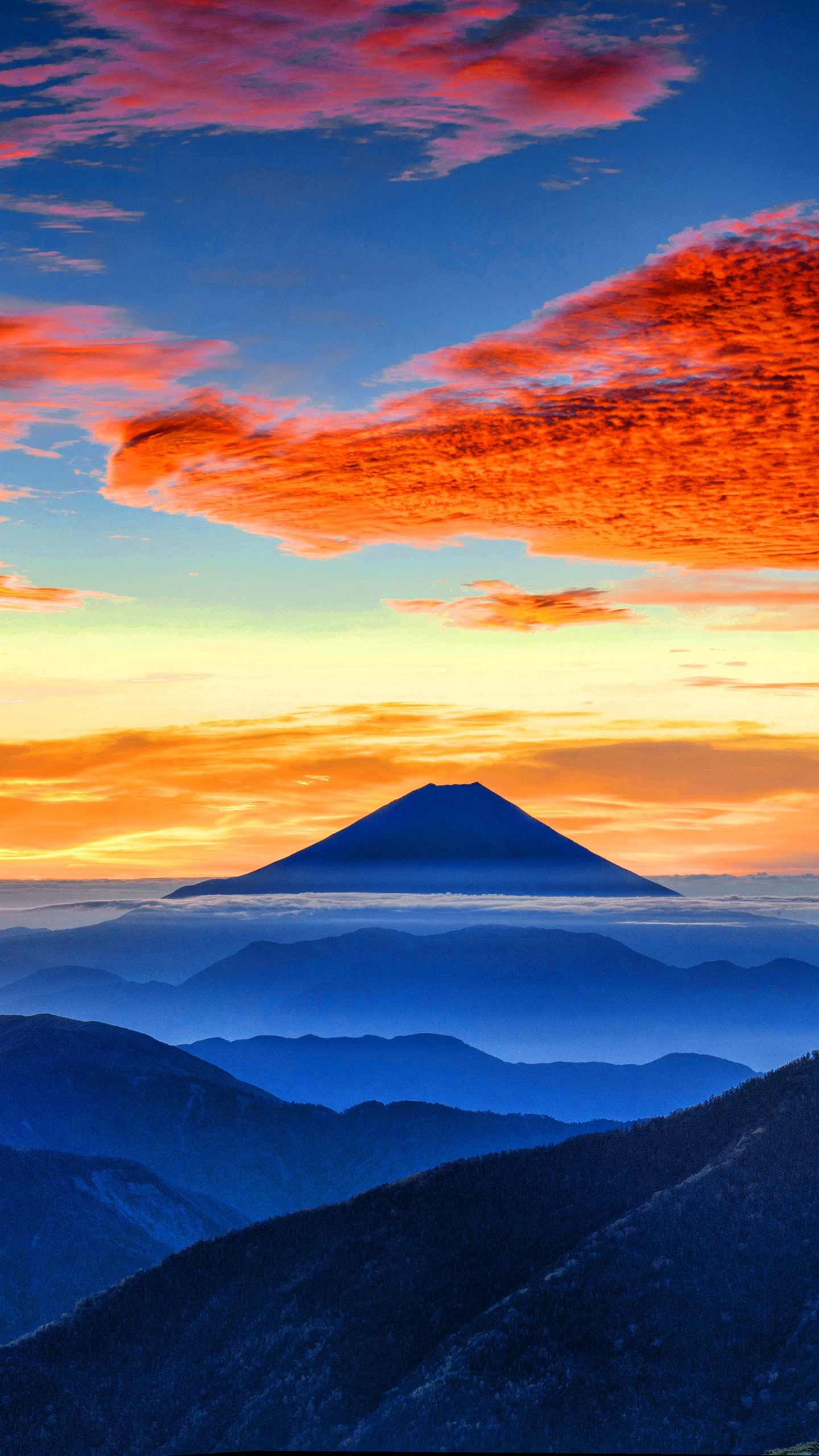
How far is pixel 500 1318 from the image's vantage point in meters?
92.1

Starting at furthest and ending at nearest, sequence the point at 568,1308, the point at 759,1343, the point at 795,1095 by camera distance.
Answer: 1. the point at 795,1095
2. the point at 568,1308
3. the point at 759,1343

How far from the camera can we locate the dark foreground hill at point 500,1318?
3191 inches

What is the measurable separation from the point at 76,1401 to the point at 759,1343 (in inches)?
2167

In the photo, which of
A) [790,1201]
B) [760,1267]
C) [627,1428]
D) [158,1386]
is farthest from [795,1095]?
[158,1386]

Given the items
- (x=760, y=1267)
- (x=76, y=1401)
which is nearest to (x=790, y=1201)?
(x=760, y=1267)

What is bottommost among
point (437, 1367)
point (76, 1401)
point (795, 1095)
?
point (76, 1401)

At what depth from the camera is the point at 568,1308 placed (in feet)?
296

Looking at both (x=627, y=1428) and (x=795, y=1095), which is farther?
(x=795, y=1095)

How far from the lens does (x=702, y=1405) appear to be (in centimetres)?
7938

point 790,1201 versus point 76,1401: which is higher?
point 790,1201

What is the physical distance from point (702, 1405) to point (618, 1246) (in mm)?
17668

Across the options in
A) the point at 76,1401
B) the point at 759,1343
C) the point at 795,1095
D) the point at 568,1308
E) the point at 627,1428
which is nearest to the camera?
the point at 627,1428

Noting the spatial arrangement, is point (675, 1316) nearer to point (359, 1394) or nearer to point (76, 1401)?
point (359, 1394)

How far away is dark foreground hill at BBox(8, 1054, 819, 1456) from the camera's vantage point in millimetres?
81062
